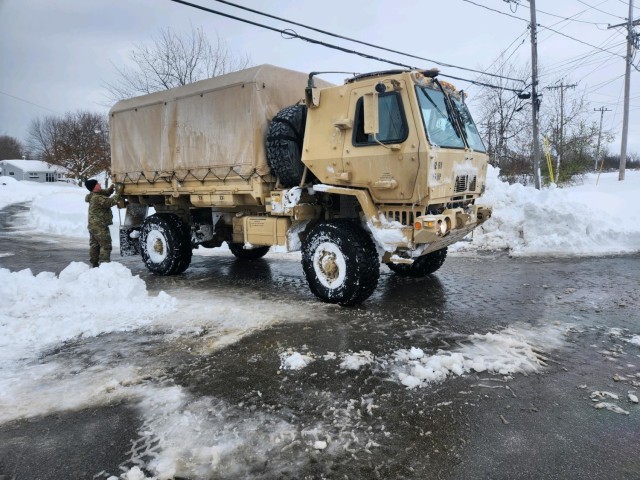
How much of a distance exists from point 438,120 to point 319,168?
176 centimetres

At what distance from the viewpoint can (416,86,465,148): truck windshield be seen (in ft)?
19.2

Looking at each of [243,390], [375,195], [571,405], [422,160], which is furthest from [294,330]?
[571,405]

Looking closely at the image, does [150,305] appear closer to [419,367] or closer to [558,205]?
[419,367]

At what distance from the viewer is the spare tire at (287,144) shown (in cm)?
671

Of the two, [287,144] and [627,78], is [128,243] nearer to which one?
[287,144]

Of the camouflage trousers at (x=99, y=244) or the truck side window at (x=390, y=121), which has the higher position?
the truck side window at (x=390, y=121)

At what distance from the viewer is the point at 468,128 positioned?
270 inches

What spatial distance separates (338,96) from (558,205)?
7156 mm

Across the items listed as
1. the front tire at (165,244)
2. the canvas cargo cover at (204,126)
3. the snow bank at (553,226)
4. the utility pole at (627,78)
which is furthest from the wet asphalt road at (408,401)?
the utility pole at (627,78)

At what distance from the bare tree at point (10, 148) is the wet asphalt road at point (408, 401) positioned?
119 metres

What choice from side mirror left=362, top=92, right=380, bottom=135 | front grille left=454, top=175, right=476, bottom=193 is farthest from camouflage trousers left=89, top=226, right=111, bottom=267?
front grille left=454, top=175, right=476, bottom=193

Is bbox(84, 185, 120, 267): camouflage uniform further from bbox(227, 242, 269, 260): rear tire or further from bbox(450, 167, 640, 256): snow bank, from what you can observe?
bbox(450, 167, 640, 256): snow bank

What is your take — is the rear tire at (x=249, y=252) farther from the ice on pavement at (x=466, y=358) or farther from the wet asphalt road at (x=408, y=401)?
the ice on pavement at (x=466, y=358)

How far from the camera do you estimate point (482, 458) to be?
2.92m
